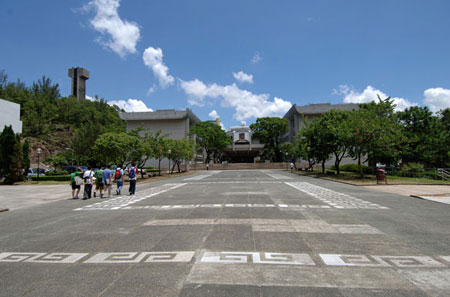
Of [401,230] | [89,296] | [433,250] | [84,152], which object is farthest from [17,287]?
[84,152]

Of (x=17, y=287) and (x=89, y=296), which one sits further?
(x=17, y=287)

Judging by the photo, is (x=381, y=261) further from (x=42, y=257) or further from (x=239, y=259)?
(x=42, y=257)

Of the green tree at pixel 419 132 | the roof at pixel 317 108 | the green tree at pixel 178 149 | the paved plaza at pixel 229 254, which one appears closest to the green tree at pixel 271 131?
the roof at pixel 317 108

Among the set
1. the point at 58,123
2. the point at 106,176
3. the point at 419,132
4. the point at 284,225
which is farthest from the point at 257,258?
the point at 58,123

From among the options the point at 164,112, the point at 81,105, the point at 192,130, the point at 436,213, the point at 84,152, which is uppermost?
the point at 81,105

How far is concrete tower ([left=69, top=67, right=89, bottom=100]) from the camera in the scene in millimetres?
151125

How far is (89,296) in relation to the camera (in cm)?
355

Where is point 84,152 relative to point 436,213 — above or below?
above

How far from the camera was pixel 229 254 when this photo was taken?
508cm

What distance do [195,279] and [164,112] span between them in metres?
66.9

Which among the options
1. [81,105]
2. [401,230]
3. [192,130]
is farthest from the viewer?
[81,105]

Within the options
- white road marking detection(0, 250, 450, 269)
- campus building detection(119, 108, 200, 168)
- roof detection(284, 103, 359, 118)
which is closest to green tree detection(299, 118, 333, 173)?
roof detection(284, 103, 359, 118)

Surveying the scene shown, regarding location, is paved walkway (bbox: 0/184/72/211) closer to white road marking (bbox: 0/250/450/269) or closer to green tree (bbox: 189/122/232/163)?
white road marking (bbox: 0/250/450/269)

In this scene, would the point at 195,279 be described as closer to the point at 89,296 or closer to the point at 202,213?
the point at 89,296
